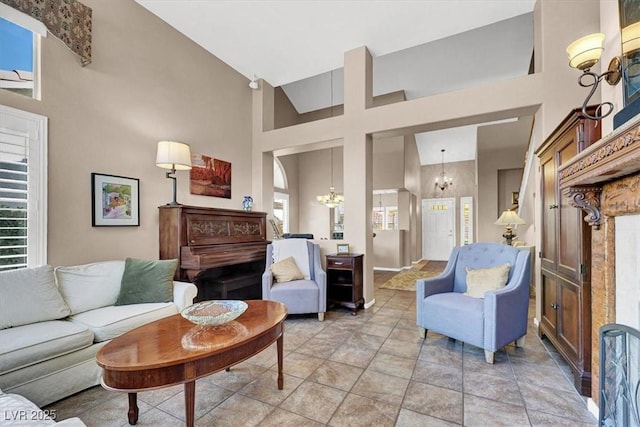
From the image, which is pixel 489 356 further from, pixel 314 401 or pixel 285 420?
pixel 285 420

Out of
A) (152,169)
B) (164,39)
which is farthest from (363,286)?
(164,39)

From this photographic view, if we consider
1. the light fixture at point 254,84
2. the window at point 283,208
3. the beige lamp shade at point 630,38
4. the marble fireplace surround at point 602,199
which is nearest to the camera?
the marble fireplace surround at point 602,199

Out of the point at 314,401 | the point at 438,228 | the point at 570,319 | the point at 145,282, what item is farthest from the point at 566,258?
the point at 438,228

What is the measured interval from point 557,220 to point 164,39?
4.73 m

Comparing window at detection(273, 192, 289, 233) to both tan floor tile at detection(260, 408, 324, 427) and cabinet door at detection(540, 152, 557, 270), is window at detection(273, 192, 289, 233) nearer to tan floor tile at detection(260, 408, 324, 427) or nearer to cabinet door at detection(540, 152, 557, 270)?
cabinet door at detection(540, 152, 557, 270)

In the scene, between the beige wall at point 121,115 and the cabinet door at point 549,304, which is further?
the beige wall at point 121,115

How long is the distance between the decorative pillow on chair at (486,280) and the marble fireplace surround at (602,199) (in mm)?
911

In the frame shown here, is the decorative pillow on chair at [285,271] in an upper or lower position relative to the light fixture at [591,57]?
lower

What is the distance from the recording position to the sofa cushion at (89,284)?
7.77 ft

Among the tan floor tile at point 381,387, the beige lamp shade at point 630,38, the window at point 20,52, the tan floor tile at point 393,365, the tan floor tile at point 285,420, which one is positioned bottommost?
the tan floor tile at point 393,365

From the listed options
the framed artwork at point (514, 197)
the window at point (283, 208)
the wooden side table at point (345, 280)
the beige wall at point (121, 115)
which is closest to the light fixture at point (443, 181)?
→ the framed artwork at point (514, 197)

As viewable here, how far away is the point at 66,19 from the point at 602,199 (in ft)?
14.6

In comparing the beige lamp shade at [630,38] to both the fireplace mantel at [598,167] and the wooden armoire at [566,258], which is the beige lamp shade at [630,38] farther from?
the fireplace mantel at [598,167]

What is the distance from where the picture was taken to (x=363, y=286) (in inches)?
157
